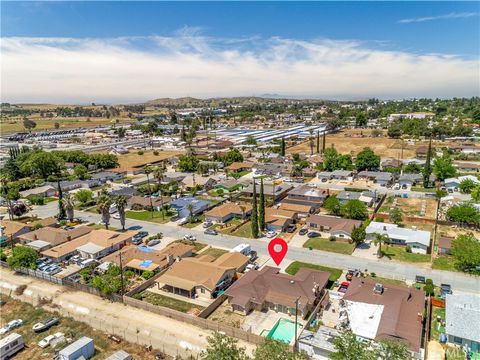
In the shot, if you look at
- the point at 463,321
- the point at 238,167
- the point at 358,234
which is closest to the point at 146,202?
the point at 238,167

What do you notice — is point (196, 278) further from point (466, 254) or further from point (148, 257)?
point (466, 254)

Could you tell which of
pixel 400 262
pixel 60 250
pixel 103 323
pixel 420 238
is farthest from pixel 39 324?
pixel 420 238

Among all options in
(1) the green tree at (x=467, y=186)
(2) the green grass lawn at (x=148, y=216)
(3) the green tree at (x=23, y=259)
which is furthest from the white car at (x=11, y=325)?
(1) the green tree at (x=467, y=186)

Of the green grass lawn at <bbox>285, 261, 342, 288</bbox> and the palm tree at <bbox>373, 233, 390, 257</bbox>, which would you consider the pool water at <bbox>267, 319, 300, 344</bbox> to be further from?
the palm tree at <bbox>373, 233, 390, 257</bbox>

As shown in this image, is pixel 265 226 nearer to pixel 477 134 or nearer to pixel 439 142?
pixel 439 142

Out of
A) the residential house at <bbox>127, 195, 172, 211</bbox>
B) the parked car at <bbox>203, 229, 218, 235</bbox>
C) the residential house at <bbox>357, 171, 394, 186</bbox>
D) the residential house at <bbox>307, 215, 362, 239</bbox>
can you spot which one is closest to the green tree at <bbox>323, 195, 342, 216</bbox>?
the residential house at <bbox>307, 215, 362, 239</bbox>

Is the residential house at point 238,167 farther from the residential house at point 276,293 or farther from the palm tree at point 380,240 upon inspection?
the residential house at point 276,293
